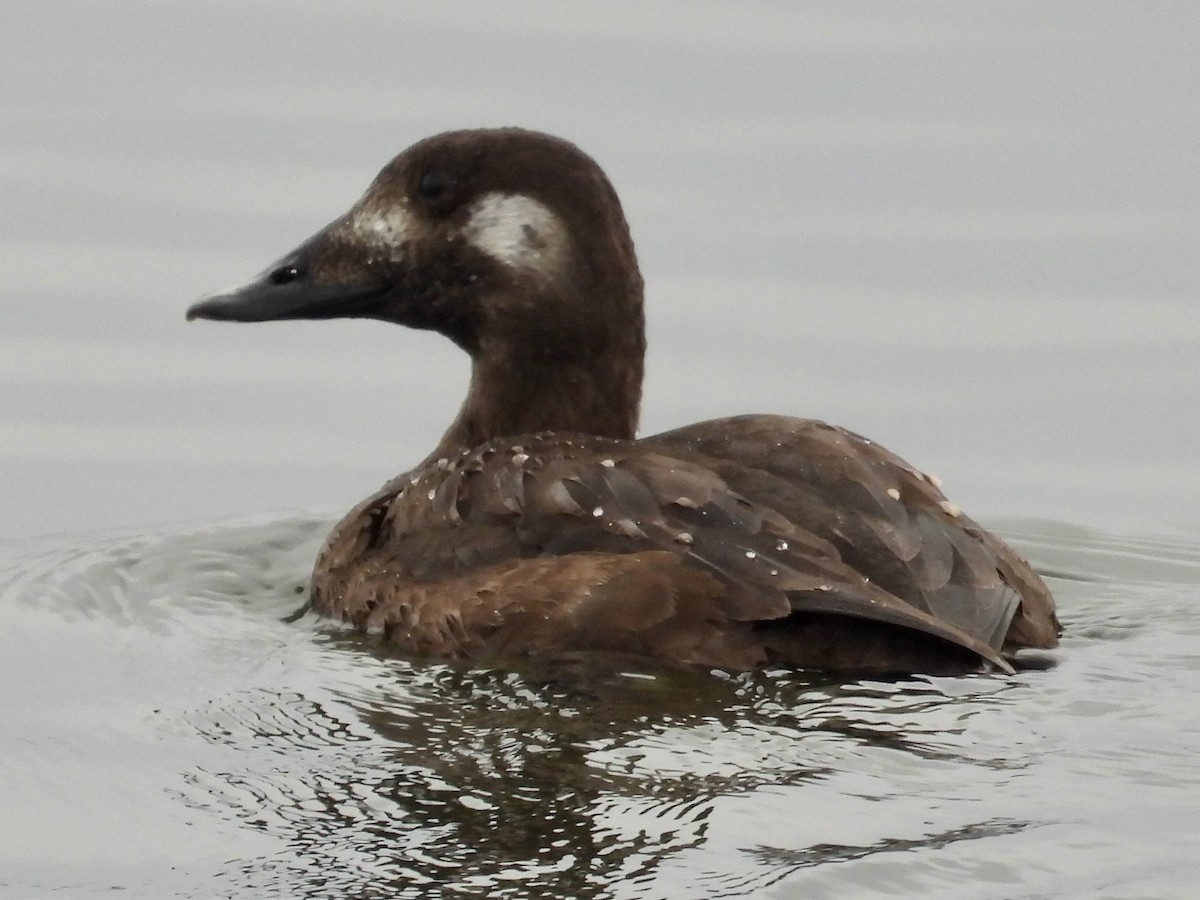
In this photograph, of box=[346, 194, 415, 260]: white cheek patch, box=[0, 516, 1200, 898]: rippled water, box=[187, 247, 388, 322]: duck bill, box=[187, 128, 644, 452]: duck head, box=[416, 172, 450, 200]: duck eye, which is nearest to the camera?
box=[0, 516, 1200, 898]: rippled water

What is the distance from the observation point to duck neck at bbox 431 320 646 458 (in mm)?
7105

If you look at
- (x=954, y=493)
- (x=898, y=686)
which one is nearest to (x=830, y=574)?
(x=898, y=686)

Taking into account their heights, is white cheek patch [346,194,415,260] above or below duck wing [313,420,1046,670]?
above

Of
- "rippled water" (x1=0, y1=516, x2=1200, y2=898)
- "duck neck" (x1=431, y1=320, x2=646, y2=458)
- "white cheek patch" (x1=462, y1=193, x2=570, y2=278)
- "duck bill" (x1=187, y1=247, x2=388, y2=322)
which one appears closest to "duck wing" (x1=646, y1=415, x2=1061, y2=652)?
"rippled water" (x1=0, y1=516, x2=1200, y2=898)

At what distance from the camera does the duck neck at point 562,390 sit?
23.3ft

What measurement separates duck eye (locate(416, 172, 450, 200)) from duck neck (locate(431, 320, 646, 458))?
1.51 feet

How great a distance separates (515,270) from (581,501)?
1158 mm

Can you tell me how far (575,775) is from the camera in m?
5.41

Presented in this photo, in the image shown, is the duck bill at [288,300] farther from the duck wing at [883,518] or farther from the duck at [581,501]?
the duck wing at [883,518]

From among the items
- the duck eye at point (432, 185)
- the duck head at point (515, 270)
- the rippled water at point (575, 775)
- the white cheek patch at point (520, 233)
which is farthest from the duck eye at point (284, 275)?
the rippled water at point (575, 775)

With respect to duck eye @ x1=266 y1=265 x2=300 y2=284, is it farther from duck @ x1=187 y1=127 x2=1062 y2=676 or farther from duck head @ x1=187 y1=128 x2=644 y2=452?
duck head @ x1=187 y1=128 x2=644 y2=452

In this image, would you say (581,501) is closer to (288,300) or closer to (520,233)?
(520,233)

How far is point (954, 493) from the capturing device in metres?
9.08

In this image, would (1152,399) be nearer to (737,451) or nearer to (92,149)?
(737,451)
